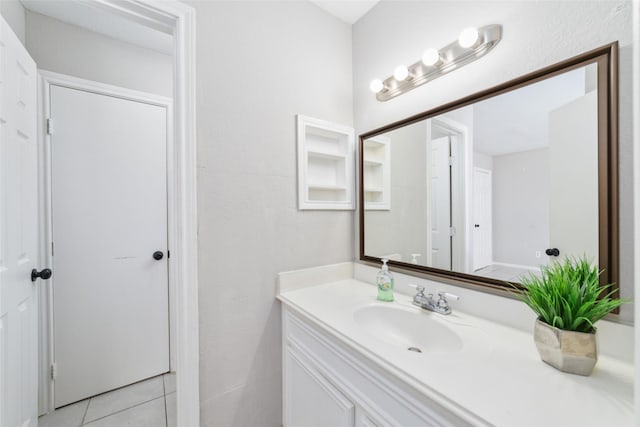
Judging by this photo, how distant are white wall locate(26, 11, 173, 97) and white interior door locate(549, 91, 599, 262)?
2323 mm

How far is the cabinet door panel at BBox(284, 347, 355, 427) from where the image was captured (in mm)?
890

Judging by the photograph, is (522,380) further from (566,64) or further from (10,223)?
(10,223)

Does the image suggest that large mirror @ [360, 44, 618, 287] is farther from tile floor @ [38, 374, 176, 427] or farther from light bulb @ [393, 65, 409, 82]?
tile floor @ [38, 374, 176, 427]

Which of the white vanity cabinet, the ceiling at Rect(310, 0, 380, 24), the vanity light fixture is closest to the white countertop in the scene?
the white vanity cabinet

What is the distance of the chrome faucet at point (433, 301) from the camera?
105cm

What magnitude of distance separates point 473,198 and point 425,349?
2.17 ft

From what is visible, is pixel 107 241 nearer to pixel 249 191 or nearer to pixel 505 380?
pixel 249 191

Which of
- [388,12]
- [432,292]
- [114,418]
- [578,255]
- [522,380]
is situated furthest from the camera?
[114,418]

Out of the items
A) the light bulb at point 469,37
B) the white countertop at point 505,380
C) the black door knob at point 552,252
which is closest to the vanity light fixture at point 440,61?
the light bulb at point 469,37

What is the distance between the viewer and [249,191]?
1232mm

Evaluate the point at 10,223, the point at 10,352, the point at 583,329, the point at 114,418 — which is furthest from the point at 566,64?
the point at 114,418

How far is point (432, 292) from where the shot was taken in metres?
1.17

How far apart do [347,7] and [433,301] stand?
5.53 ft

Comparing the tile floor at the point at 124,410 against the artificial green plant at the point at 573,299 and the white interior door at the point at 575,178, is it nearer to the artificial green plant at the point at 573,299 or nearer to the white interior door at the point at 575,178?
the artificial green plant at the point at 573,299
